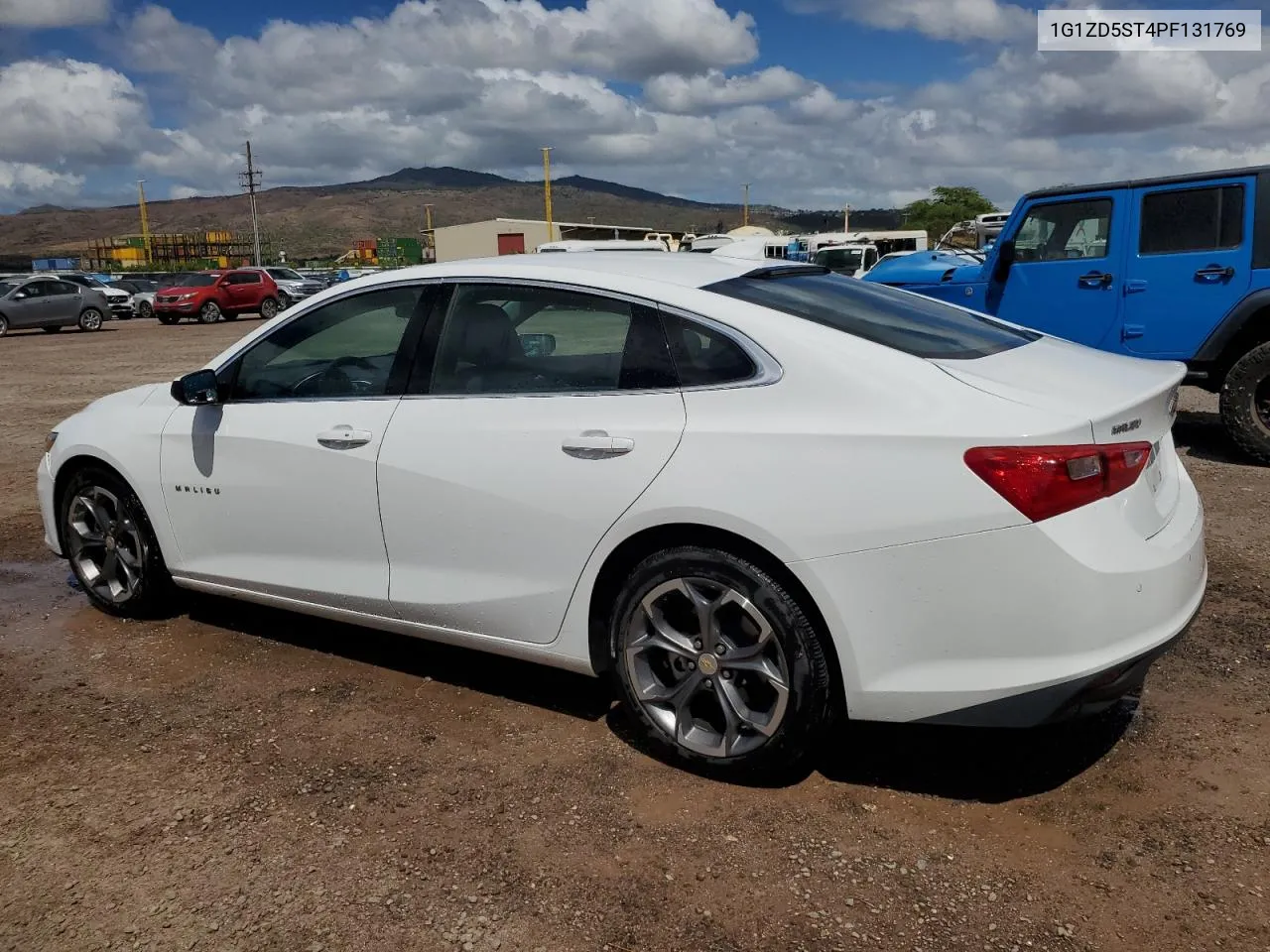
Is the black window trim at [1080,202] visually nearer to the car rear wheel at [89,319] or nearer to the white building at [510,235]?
the car rear wheel at [89,319]

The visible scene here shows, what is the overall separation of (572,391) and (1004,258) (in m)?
6.07

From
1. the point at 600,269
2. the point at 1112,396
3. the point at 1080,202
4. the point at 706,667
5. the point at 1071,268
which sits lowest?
the point at 706,667

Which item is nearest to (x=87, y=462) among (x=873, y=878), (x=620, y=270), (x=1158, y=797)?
(x=620, y=270)

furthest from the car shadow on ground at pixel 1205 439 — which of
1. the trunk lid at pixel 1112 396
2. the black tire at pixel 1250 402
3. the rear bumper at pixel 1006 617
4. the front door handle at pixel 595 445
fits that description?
the front door handle at pixel 595 445

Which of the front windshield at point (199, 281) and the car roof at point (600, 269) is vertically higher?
the front windshield at point (199, 281)

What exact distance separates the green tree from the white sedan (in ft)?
295

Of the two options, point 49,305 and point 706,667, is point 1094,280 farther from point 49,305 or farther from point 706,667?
point 49,305

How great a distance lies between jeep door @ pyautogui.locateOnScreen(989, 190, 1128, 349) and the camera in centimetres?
772

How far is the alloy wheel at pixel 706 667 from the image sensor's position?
118 inches

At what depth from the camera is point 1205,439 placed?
8.46m

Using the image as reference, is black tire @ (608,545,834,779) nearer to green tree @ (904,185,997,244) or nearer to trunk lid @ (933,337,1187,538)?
trunk lid @ (933,337,1187,538)

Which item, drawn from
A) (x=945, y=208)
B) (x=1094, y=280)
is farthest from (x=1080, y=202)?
(x=945, y=208)

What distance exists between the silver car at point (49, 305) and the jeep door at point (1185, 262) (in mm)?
29084

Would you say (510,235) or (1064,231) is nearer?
(1064,231)
